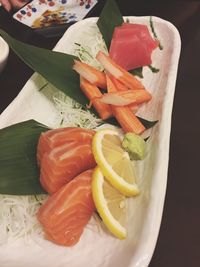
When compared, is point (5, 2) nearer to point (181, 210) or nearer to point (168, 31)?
point (168, 31)

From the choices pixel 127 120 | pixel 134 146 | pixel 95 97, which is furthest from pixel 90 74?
pixel 134 146

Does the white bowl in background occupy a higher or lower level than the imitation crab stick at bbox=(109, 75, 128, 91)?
higher

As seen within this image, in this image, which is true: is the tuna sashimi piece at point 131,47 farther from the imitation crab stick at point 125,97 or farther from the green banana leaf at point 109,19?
the imitation crab stick at point 125,97

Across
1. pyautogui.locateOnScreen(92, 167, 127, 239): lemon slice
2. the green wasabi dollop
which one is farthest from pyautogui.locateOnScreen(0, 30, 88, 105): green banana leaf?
pyautogui.locateOnScreen(92, 167, 127, 239): lemon slice

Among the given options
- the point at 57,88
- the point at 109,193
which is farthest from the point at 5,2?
the point at 109,193

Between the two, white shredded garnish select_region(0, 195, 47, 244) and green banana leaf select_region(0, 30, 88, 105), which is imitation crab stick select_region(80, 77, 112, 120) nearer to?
green banana leaf select_region(0, 30, 88, 105)

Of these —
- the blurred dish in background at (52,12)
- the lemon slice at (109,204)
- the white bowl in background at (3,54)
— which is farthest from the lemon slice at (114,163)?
the blurred dish in background at (52,12)
